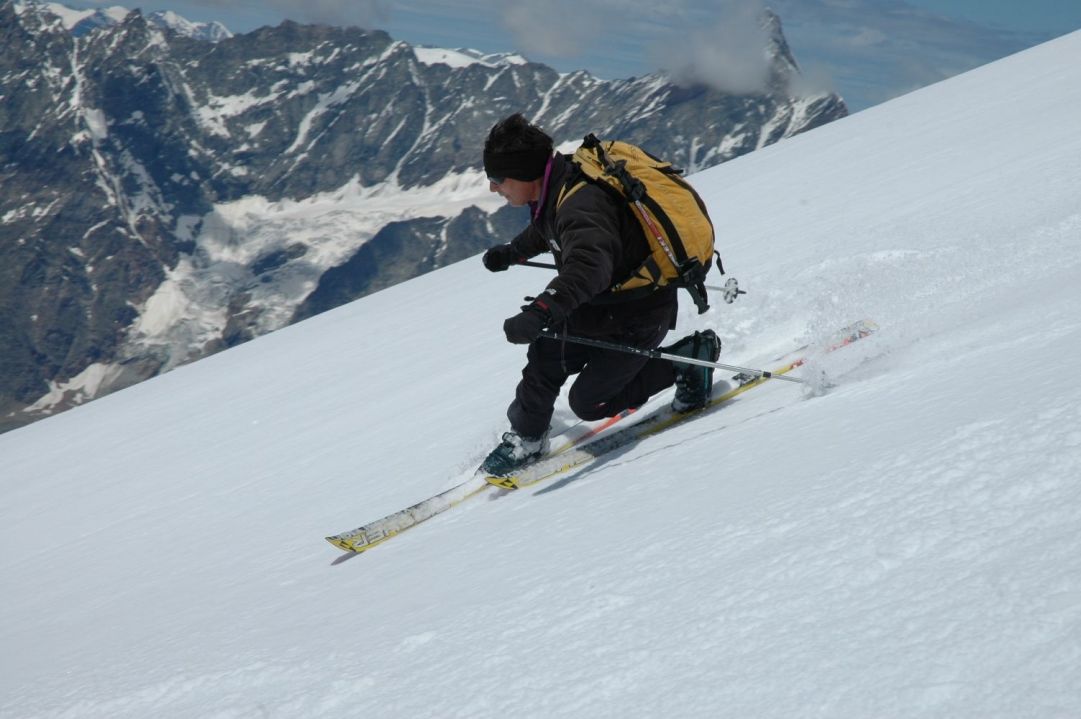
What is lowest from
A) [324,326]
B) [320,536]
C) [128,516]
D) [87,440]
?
[320,536]

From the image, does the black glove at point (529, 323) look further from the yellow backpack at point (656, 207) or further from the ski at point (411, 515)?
the ski at point (411, 515)

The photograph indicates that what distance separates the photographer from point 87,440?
36.1 ft

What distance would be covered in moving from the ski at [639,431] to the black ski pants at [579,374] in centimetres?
23

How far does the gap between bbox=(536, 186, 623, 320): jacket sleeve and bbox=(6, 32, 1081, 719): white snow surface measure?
2.83ft

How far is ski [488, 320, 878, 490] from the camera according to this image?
4828mm

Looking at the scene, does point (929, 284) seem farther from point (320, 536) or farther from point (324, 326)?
point (324, 326)

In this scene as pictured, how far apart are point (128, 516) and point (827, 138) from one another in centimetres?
1605

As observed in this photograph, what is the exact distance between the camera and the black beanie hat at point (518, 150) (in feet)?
15.1

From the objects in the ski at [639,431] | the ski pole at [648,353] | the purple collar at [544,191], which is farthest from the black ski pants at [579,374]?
the purple collar at [544,191]

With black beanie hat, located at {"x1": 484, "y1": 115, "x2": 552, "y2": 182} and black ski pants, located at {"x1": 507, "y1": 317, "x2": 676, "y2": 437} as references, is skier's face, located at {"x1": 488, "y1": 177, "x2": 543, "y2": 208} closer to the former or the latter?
black beanie hat, located at {"x1": 484, "y1": 115, "x2": 552, "y2": 182}

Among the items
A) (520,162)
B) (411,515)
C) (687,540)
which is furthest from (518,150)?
(687,540)

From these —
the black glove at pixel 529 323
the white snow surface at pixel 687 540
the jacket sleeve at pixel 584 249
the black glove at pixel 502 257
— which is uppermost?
the black glove at pixel 502 257

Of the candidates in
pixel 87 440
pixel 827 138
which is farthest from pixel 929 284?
pixel 827 138

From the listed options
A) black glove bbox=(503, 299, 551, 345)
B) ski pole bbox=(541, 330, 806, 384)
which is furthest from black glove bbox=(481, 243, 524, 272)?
black glove bbox=(503, 299, 551, 345)
